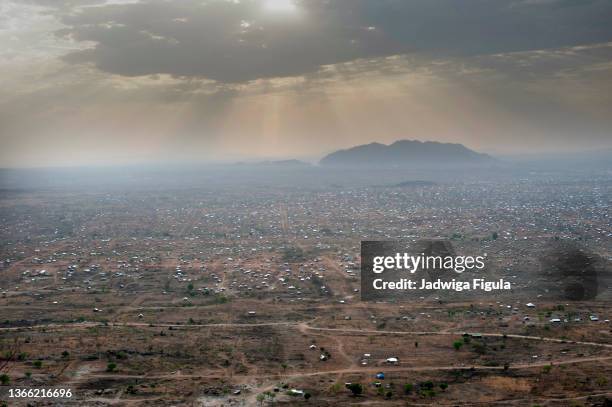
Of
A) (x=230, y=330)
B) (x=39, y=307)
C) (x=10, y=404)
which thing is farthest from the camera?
(x=39, y=307)

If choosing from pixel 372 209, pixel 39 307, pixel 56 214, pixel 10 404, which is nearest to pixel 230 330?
pixel 10 404

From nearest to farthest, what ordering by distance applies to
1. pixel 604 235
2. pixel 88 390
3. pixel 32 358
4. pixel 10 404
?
pixel 10 404, pixel 88 390, pixel 32 358, pixel 604 235

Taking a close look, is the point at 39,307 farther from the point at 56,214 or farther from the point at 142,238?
the point at 56,214

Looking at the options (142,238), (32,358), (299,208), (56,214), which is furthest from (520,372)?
(56,214)

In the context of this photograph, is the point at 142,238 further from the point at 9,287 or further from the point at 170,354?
the point at 170,354

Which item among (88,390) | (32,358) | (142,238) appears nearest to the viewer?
(88,390)

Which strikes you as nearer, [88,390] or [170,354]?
[88,390]

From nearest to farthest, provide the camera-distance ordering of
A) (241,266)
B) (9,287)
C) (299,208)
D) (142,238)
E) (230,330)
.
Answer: (230,330) → (9,287) → (241,266) → (142,238) → (299,208)

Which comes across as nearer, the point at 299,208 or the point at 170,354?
the point at 170,354
